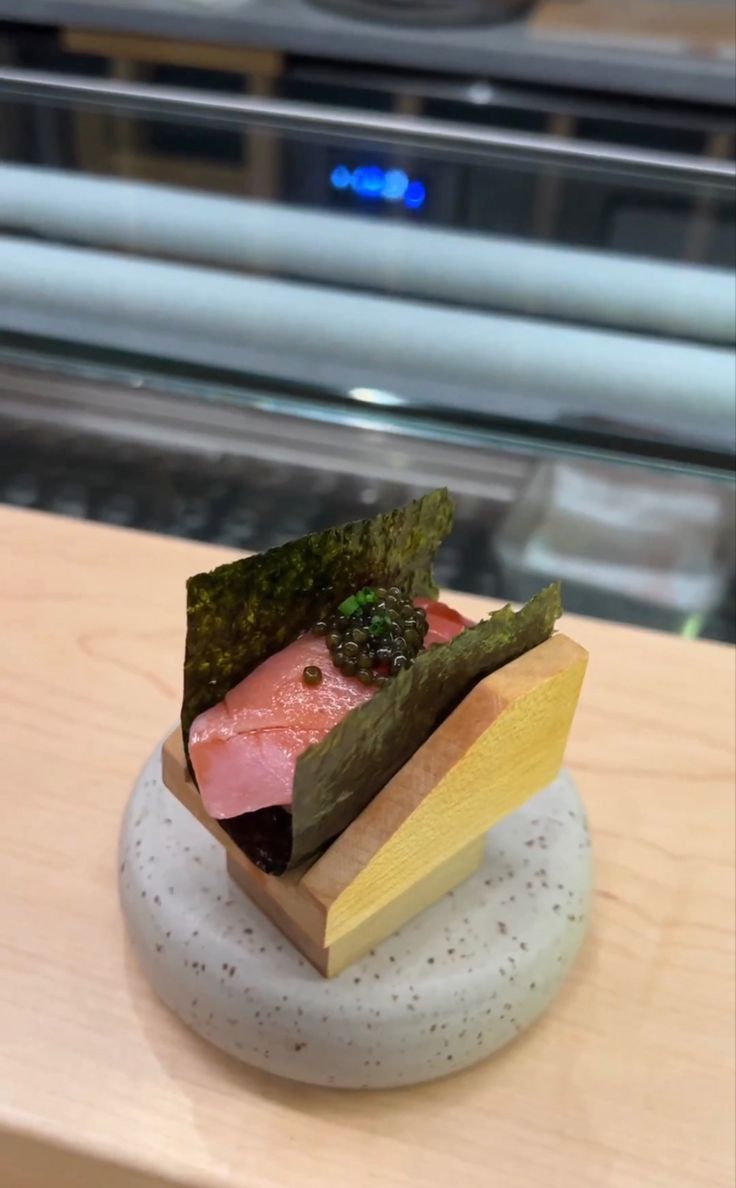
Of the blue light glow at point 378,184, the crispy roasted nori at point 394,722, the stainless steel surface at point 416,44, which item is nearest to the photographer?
the crispy roasted nori at point 394,722

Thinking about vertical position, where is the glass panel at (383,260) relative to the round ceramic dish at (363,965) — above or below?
above

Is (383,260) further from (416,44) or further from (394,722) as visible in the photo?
(416,44)

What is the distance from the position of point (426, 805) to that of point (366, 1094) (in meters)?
0.17

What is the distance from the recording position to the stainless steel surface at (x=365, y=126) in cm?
106

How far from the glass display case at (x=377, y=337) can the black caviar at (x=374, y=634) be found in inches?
12.7

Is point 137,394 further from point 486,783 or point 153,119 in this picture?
point 486,783

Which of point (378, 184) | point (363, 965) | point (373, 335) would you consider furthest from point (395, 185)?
point (363, 965)

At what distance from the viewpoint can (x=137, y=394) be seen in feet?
3.08

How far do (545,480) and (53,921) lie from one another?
0.54m

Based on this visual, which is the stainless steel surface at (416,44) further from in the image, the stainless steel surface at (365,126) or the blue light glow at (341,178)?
the blue light glow at (341,178)

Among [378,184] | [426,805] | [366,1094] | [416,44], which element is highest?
[416,44]

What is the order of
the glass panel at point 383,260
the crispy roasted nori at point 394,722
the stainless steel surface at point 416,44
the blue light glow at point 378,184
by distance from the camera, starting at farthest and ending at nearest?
1. the stainless steel surface at point 416,44
2. the blue light glow at point 378,184
3. the glass panel at point 383,260
4. the crispy roasted nori at point 394,722

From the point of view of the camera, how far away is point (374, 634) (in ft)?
1.48

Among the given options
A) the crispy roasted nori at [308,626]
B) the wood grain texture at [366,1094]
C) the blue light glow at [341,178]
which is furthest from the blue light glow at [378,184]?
the crispy roasted nori at [308,626]
